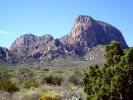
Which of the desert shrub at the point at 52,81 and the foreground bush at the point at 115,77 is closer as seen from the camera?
the foreground bush at the point at 115,77

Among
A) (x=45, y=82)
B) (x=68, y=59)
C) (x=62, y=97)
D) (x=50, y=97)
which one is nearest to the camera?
(x=50, y=97)

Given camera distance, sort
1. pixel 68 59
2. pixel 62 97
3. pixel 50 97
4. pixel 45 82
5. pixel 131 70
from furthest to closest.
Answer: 1. pixel 68 59
2. pixel 45 82
3. pixel 62 97
4. pixel 50 97
5. pixel 131 70

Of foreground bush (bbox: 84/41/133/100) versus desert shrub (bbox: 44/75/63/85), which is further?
desert shrub (bbox: 44/75/63/85)

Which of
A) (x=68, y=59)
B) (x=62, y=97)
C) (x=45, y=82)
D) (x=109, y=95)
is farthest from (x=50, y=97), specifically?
(x=68, y=59)

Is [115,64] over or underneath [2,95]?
over

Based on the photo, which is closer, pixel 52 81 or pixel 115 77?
pixel 115 77

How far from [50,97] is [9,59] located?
16021cm

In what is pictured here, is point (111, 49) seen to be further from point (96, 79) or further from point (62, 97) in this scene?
point (62, 97)

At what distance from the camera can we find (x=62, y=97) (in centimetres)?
2138

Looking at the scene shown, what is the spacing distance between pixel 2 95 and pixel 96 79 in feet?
15.7

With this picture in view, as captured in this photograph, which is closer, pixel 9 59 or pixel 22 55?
pixel 9 59

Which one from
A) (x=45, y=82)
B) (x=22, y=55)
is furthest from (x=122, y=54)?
(x=22, y=55)

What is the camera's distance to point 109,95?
17.2 m

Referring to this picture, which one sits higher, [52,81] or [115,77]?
[115,77]
